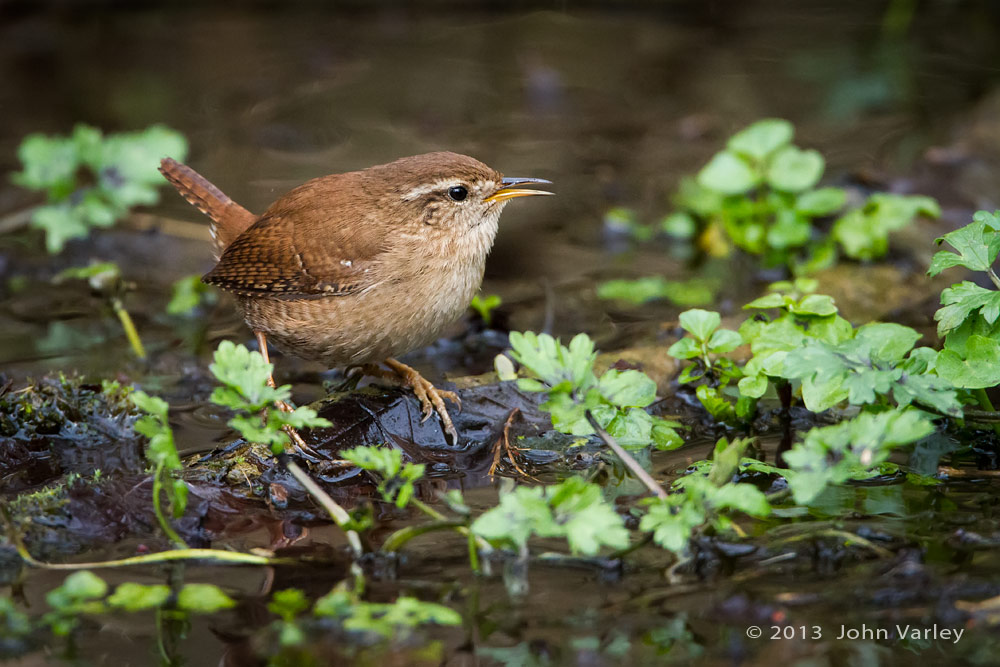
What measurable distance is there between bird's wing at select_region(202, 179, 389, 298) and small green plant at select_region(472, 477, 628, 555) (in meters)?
1.68

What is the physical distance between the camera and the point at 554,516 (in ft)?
10.8

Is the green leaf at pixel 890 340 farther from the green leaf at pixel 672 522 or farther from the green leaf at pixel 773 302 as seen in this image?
the green leaf at pixel 672 522

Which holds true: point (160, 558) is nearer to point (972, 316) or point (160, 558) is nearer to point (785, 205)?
point (972, 316)

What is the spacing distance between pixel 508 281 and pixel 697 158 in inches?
89.8

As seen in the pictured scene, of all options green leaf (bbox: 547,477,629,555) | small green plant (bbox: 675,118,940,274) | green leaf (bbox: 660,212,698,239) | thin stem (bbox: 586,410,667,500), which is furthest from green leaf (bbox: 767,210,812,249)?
green leaf (bbox: 547,477,629,555)

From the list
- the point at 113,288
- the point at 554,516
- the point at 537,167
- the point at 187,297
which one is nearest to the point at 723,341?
the point at 554,516

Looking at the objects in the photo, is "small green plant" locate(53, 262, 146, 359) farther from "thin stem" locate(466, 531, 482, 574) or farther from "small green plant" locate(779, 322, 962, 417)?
"small green plant" locate(779, 322, 962, 417)

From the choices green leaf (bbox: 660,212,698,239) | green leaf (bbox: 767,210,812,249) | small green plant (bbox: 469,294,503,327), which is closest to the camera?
small green plant (bbox: 469,294,503,327)

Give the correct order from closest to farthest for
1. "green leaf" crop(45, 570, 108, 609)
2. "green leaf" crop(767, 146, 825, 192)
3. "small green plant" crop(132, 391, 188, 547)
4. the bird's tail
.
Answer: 1. "green leaf" crop(45, 570, 108, 609)
2. "small green plant" crop(132, 391, 188, 547)
3. the bird's tail
4. "green leaf" crop(767, 146, 825, 192)

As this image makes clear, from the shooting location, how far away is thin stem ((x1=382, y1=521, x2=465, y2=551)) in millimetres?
3387

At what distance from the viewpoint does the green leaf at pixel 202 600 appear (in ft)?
11.0

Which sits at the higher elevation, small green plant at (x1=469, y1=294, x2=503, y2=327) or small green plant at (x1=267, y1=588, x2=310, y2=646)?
small green plant at (x1=469, y1=294, x2=503, y2=327)

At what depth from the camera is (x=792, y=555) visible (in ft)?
11.5

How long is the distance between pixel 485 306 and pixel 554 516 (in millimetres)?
2662
